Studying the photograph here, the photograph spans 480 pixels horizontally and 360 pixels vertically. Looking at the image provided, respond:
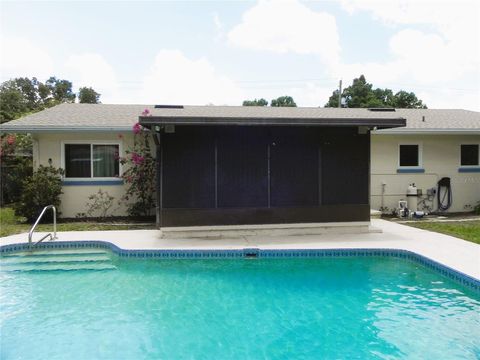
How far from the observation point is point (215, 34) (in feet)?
57.7

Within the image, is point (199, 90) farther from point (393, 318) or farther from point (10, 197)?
point (393, 318)

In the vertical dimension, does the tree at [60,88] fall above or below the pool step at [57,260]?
above

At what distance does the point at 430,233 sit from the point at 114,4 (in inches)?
396

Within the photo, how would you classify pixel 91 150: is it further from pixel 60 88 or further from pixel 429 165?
pixel 60 88

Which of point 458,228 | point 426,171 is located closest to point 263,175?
point 458,228

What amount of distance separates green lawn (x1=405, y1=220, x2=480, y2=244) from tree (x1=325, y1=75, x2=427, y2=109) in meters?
34.3

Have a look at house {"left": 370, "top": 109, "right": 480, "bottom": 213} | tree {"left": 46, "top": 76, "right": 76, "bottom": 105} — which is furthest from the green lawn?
tree {"left": 46, "top": 76, "right": 76, "bottom": 105}

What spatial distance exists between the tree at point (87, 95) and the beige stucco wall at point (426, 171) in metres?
37.2

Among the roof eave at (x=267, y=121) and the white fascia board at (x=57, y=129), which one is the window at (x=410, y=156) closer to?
the roof eave at (x=267, y=121)

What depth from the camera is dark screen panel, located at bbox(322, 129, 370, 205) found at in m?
9.78

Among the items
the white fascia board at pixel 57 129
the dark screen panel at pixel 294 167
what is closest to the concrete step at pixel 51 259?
the dark screen panel at pixel 294 167

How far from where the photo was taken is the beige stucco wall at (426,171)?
13.2 metres

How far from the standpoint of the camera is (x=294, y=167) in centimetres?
969

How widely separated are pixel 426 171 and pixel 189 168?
8.25m
